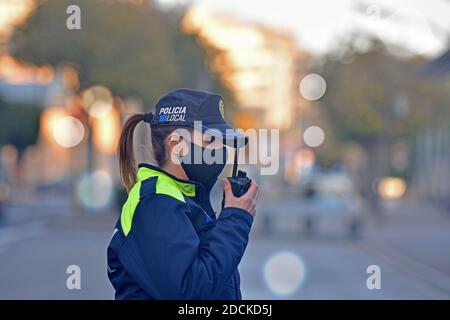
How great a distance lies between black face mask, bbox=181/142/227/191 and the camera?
321 cm

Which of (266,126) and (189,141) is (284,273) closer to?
(266,126)

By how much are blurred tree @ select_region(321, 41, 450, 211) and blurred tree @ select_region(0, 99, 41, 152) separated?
27244 millimetres

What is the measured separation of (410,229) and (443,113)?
1296 centimetres

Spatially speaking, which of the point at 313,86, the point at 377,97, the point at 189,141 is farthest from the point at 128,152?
the point at 313,86

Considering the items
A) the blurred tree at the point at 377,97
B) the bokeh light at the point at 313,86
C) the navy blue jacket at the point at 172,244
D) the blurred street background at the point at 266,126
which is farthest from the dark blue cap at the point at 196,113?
the bokeh light at the point at 313,86

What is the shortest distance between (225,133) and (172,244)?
16.6 inches

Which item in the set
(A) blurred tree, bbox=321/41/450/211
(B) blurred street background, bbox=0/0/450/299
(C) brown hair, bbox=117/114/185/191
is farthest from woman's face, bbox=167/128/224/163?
(A) blurred tree, bbox=321/41/450/211

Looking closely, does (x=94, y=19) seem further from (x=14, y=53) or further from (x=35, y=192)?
(x=35, y=192)

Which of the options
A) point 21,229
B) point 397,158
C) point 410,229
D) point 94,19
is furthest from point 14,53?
point 397,158

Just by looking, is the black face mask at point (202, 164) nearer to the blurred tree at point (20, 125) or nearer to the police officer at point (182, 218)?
the police officer at point (182, 218)

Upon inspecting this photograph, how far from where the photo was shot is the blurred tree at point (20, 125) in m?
59.2

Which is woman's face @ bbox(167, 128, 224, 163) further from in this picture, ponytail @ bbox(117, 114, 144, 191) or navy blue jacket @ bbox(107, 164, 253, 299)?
ponytail @ bbox(117, 114, 144, 191)

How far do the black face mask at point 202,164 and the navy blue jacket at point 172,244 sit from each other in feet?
0.11

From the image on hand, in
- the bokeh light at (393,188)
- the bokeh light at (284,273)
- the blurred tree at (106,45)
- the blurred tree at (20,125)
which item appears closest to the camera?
the bokeh light at (284,273)
